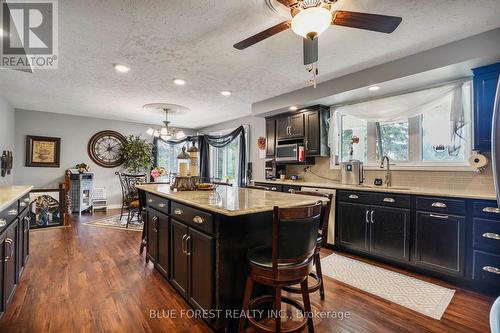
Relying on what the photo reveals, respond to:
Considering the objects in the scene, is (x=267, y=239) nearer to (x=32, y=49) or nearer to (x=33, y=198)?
(x=32, y=49)

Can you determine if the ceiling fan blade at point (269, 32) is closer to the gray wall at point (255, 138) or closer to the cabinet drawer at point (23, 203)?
Result: the cabinet drawer at point (23, 203)

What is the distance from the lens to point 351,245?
3.37 m

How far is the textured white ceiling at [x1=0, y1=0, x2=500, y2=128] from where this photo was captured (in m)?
2.02

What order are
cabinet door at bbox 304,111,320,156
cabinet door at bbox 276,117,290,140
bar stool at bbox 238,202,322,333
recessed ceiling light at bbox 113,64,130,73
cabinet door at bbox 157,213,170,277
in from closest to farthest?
bar stool at bbox 238,202,322,333 < cabinet door at bbox 157,213,170,277 < recessed ceiling light at bbox 113,64,130,73 < cabinet door at bbox 304,111,320,156 < cabinet door at bbox 276,117,290,140

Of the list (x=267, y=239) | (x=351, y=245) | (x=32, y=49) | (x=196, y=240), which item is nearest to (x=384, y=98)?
(x=351, y=245)

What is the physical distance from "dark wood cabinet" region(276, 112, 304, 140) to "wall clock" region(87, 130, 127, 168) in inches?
178

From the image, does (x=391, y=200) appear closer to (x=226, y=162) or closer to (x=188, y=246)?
(x=188, y=246)

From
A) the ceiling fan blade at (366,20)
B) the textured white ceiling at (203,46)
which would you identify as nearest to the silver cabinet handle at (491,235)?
the textured white ceiling at (203,46)

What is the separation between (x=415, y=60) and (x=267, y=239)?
8.41 feet

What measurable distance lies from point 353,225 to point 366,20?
251cm

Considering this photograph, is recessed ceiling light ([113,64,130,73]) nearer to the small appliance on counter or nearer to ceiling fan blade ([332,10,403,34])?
ceiling fan blade ([332,10,403,34])

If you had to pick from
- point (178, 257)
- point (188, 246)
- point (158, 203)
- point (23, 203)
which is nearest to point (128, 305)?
point (178, 257)

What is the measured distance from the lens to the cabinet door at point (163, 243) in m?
2.41

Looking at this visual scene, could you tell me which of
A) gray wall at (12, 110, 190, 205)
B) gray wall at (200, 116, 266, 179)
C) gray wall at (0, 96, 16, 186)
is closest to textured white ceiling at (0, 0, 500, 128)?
gray wall at (0, 96, 16, 186)
